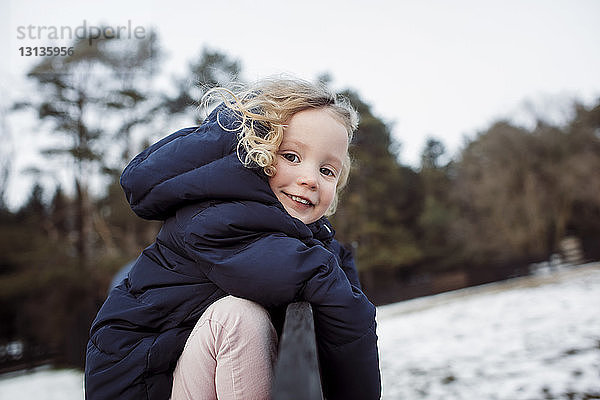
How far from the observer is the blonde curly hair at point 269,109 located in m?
1.49

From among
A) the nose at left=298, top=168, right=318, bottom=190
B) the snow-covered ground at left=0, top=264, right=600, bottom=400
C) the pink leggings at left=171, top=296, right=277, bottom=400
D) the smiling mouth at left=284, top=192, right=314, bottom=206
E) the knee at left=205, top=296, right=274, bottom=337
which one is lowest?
the snow-covered ground at left=0, top=264, right=600, bottom=400

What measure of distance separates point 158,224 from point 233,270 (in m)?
15.3

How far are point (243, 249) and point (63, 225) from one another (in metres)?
18.4

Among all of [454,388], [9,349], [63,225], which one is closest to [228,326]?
[454,388]

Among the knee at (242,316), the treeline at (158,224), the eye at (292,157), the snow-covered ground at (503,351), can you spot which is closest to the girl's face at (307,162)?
the eye at (292,157)

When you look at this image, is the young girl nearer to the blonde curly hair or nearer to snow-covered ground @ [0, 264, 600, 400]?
the blonde curly hair

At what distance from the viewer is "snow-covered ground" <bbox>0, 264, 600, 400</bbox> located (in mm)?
4367

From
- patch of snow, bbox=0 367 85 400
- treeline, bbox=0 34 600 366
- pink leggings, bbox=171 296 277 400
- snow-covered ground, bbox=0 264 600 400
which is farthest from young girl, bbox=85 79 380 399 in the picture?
treeline, bbox=0 34 600 366

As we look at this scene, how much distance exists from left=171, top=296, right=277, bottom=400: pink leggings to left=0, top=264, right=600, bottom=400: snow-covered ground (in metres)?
3.47

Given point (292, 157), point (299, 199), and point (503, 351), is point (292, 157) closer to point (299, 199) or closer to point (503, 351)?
point (299, 199)

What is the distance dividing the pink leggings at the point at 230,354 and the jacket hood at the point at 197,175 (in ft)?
1.05

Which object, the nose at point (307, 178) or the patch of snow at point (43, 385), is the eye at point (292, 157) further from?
the patch of snow at point (43, 385)

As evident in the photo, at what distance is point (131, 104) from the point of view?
15.3 metres

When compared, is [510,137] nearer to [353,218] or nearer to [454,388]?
[353,218]
